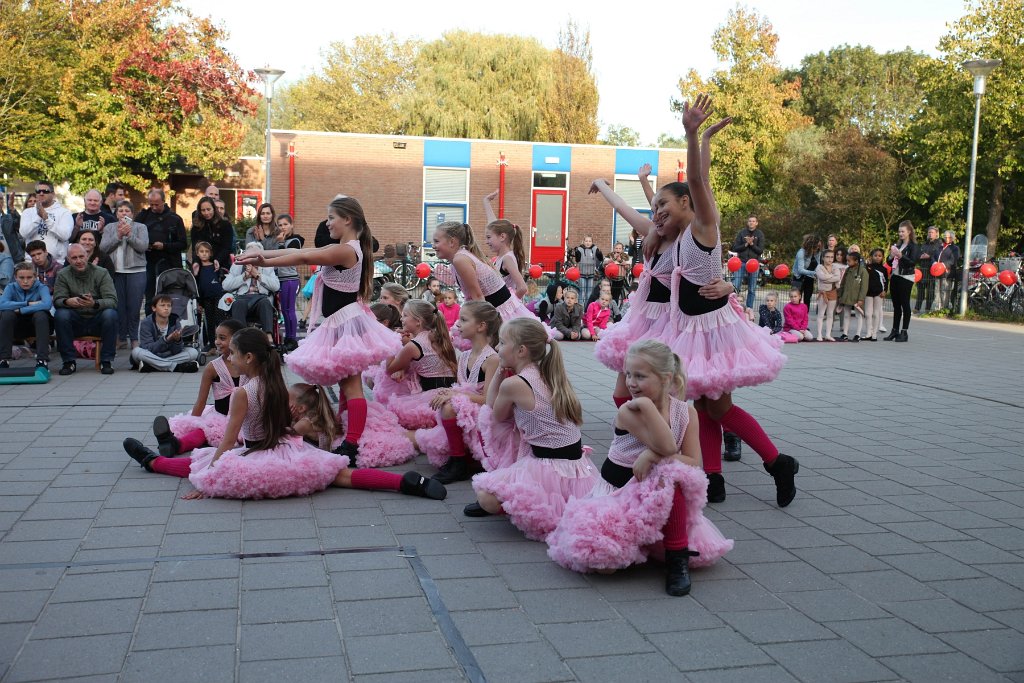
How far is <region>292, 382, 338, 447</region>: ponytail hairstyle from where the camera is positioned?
241 inches

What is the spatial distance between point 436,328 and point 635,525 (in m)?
3.22

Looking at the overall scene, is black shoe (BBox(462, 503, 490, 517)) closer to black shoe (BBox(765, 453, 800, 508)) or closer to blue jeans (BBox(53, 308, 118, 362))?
black shoe (BBox(765, 453, 800, 508))

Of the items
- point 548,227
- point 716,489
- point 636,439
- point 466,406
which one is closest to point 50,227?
point 466,406

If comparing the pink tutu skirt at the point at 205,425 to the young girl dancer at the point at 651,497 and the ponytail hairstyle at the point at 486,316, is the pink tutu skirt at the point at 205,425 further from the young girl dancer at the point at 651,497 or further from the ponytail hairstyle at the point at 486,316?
the young girl dancer at the point at 651,497

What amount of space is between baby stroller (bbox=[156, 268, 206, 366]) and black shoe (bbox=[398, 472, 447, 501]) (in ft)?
20.9

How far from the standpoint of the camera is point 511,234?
24.4 ft

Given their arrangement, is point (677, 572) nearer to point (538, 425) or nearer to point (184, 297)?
point (538, 425)

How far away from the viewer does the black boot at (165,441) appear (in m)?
6.22

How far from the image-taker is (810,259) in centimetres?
1639

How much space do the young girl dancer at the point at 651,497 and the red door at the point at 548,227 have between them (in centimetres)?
2865

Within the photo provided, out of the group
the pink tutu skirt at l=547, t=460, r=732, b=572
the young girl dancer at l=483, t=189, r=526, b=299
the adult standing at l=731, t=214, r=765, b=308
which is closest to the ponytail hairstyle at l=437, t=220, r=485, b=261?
the young girl dancer at l=483, t=189, r=526, b=299

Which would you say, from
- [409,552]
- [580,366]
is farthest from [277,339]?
[409,552]

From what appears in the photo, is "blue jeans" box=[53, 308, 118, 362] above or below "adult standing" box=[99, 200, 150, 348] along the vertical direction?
below

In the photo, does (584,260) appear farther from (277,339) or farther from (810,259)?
(277,339)
